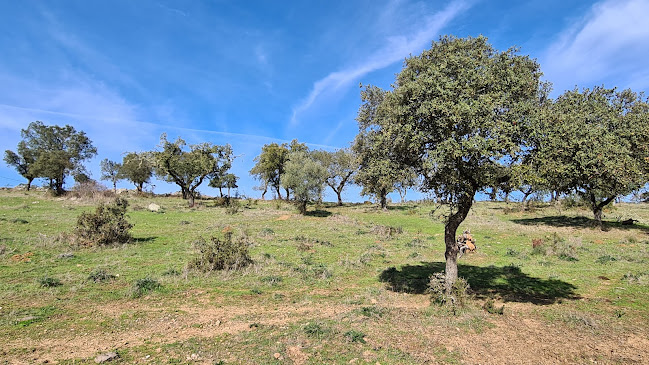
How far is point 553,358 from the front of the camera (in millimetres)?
8109

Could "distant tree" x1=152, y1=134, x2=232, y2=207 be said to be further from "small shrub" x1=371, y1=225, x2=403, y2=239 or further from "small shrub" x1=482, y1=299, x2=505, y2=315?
"small shrub" x1=482, y1=299, x2=505, y2=315

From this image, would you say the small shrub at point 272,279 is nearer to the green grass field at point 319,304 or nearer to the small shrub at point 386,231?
the green grass field at point 319,304

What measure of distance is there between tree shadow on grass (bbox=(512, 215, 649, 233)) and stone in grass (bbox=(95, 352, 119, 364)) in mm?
37417

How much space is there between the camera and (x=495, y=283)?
15273 millimetres

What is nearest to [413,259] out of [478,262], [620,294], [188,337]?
[478,262]

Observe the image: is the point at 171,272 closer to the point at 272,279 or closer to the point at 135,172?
the point at 272,279

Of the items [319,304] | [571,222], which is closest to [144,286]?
[319,304]

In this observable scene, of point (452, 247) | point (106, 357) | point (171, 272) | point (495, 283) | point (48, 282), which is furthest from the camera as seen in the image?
point (171, 272)

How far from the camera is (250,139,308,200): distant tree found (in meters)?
65.1

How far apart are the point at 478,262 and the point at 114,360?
61.2 feet

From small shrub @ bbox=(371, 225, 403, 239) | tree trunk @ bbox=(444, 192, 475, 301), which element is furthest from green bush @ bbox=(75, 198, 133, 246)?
tree trunk @ bbox=(444, 192, 475, 301)

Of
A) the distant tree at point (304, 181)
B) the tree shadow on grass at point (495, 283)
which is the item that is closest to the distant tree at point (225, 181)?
the distant tree at point (304, 181)

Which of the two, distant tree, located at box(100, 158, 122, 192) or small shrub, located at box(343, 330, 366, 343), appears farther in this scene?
distant tree, located at box(100, 158, 122, 192)

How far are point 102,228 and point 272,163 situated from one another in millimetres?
44363
